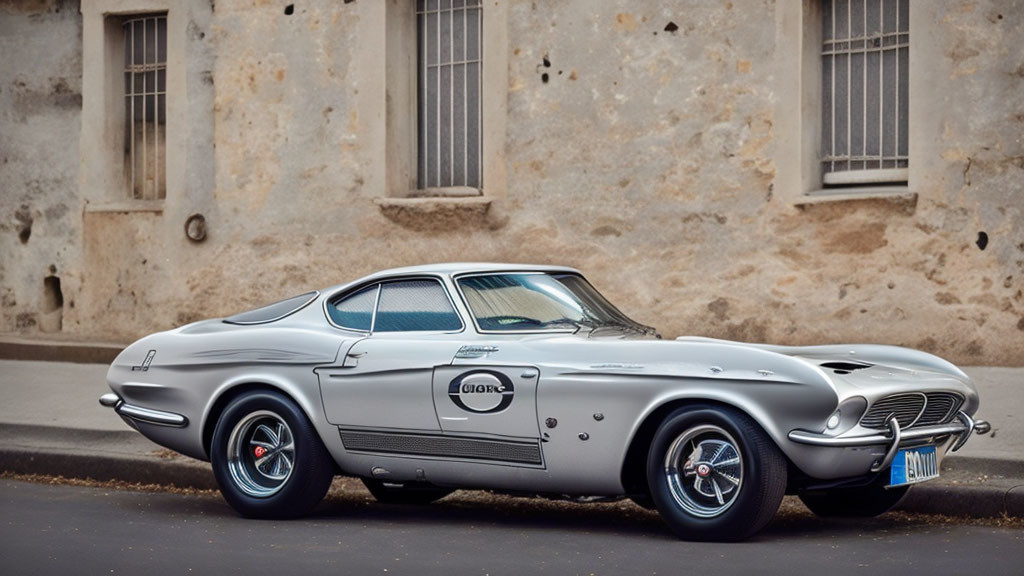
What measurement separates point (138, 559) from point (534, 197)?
7.80m

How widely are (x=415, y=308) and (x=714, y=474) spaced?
1955 millimetres

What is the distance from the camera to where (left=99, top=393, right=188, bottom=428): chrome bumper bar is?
314 inches

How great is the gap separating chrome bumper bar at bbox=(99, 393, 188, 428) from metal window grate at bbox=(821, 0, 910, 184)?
22.0 feet

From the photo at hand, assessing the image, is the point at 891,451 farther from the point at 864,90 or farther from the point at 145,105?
the point at 145,105

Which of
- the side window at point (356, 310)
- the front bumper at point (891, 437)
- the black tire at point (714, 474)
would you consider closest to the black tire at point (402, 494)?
the side window at point (356, 310)

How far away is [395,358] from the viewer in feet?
24.2

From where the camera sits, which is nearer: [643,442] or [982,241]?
[643,442]

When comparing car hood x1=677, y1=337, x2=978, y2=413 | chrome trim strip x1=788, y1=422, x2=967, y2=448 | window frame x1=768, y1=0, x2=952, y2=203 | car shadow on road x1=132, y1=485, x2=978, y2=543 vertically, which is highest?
window frame x1=768, y1=0, x2=952, y2=203

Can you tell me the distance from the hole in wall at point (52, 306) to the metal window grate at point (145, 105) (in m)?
1.25

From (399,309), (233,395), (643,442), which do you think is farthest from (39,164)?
(643,442)

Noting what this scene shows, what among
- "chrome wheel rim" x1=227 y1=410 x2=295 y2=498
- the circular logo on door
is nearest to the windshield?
the circular logo on door

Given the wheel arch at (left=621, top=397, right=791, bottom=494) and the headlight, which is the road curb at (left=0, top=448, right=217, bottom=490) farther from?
the headlight

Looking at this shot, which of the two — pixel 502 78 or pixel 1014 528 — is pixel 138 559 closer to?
pixel 1014 528

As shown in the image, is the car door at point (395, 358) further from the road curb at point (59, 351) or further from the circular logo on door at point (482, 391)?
the road curb at point (59, 351)
